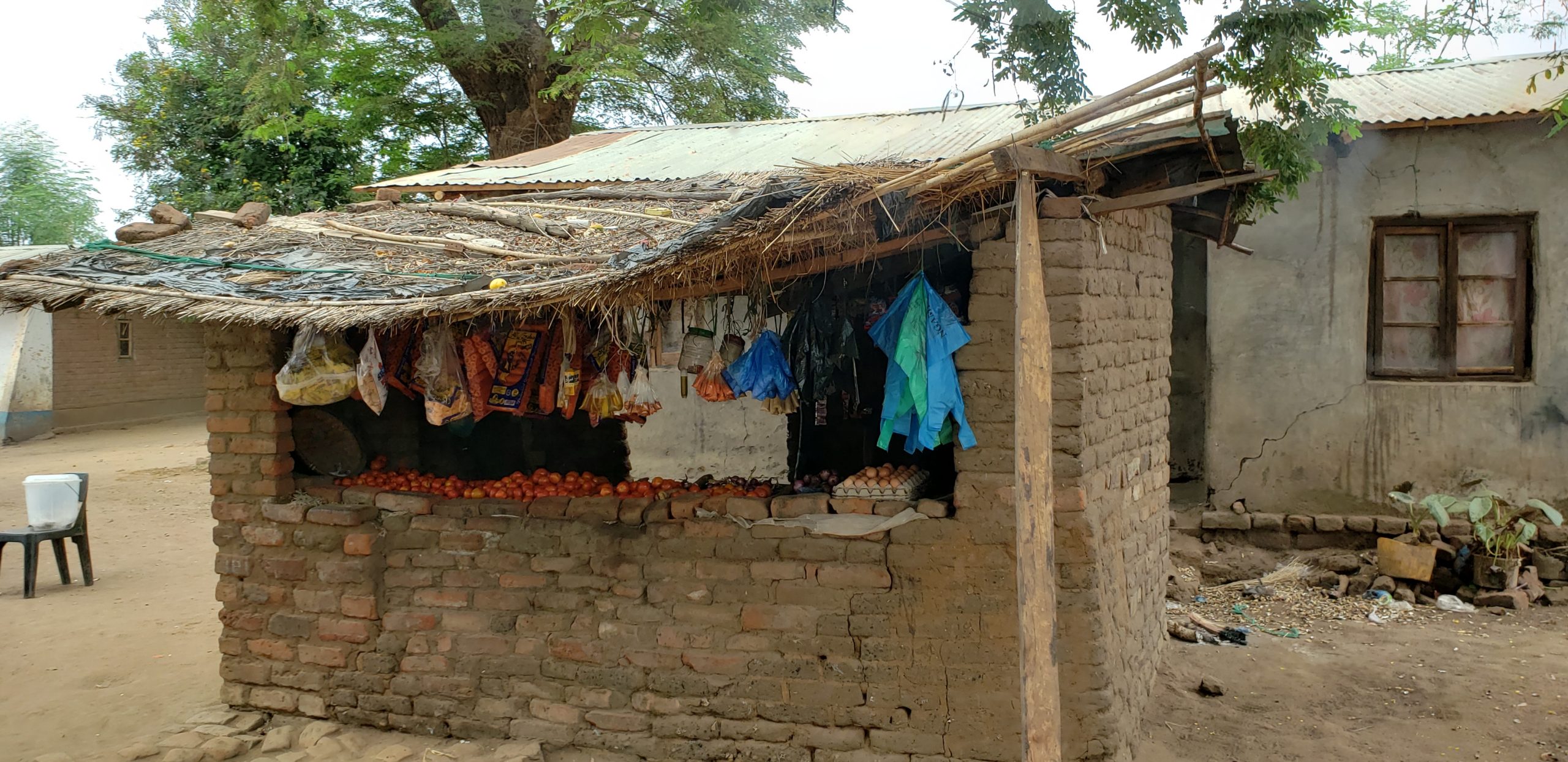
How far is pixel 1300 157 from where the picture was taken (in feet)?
17.7

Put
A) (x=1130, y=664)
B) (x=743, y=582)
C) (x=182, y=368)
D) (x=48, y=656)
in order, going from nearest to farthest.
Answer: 1. (x=743, y=582)
2. (x=1130, y=664)
3. (x=48, y=656)
4. (x=182, y=368)

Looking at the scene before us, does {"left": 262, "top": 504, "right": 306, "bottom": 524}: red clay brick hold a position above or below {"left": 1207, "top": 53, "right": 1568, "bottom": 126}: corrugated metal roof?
below

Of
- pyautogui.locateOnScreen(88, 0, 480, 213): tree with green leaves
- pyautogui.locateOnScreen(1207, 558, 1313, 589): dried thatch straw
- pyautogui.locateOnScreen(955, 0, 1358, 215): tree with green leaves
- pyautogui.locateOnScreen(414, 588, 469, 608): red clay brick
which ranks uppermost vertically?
pyautogui.locateOnScreen(88, 0, 480, 213): tree with green leaves

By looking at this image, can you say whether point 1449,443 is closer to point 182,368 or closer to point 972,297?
point 972,297

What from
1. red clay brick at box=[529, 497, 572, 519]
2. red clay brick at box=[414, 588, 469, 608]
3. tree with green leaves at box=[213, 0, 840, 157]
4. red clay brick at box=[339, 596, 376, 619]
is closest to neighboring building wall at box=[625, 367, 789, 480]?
red clay brick at box=[529, 497, 572, 519]

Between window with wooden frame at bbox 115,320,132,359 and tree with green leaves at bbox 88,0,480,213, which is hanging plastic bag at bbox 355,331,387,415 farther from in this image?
window with wooden frame at bbox 115,320,132,359

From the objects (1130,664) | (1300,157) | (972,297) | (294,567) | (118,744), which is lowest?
(118,744)

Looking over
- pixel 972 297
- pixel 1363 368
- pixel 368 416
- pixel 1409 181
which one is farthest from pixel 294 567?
pixel 1409 181

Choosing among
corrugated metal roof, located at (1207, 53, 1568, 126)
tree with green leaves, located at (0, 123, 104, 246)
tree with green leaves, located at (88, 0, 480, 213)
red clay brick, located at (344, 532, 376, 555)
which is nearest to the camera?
red clay brick, located at (344, 532, 376, 555)

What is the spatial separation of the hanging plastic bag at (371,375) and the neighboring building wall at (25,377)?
508 inches

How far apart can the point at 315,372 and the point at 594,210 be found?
1854 millimetres

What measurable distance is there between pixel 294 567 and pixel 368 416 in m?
1.15

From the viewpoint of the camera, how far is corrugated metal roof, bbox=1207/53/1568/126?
24.5 feet

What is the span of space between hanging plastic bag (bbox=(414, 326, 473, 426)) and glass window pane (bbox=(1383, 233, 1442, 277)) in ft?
22.9
